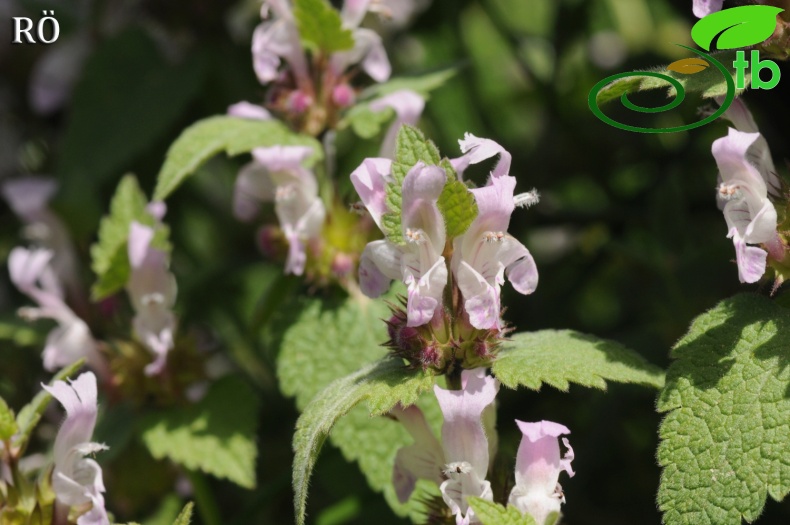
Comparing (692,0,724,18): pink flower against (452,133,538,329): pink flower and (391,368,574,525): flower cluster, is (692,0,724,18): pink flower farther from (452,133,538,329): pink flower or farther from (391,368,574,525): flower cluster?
(391,368,574,525): flower cluster

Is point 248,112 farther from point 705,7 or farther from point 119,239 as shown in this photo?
point 705,7

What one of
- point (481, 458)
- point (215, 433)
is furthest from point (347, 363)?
point (481, 458)

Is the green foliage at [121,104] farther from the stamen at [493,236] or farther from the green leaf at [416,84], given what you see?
the stamen at [493,236]

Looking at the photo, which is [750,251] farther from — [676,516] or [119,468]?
[119,468]

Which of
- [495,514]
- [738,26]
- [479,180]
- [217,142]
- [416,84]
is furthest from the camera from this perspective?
[479,180]

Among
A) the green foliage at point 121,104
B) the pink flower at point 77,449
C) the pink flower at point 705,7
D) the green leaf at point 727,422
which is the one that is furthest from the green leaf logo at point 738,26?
the green foliage at point 121,104

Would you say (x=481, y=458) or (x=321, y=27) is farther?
(x=321, y=27)
